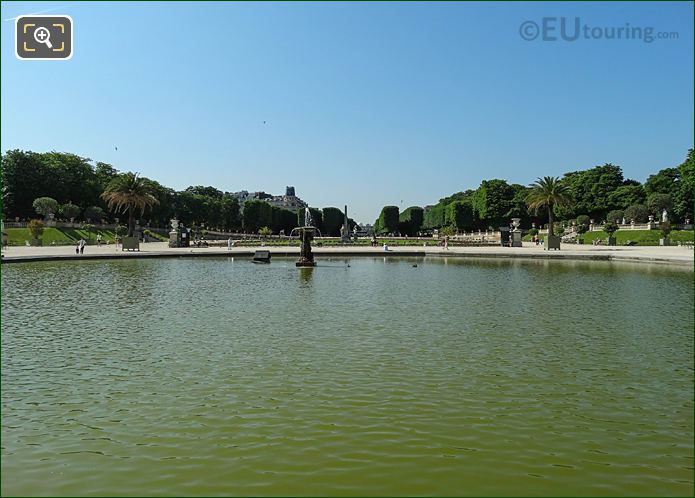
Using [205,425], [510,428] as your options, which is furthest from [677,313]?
[205,425]

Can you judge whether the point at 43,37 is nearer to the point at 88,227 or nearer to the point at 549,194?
the point at 549,194

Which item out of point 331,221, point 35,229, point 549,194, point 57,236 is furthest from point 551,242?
point 331,221

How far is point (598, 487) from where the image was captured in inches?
224

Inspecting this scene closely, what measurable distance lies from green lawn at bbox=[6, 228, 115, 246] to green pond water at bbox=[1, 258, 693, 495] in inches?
2277

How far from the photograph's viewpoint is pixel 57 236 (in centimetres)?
7331

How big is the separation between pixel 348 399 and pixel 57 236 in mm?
75067

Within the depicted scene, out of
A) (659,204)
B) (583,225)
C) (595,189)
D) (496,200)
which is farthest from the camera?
(496,200)

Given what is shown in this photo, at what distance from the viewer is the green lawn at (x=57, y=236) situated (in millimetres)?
68812

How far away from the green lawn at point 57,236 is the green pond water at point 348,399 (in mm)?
57826

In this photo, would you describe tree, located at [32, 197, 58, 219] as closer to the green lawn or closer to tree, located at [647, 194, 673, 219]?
the green lawn

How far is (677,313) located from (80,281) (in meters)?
24.6

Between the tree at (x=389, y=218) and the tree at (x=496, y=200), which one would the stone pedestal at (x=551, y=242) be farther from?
the tree at (x=389, y=218)

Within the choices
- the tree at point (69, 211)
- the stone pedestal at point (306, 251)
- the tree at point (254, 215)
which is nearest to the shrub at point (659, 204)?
the stone pedestal at point (306, 251)

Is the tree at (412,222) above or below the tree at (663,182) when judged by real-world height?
below
